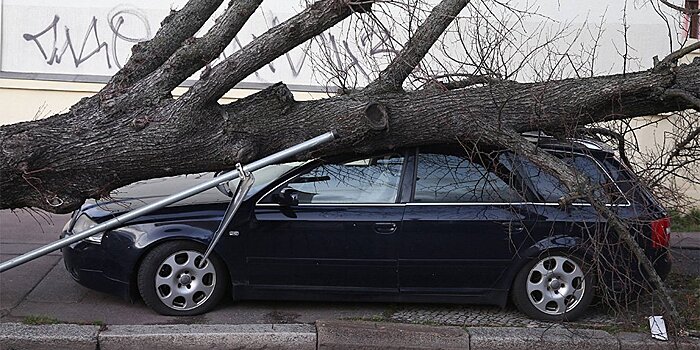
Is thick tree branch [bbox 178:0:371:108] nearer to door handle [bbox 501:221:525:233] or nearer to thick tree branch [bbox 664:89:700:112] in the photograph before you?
door handle [bbox 501:221:525:233]

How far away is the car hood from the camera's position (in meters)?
6.56

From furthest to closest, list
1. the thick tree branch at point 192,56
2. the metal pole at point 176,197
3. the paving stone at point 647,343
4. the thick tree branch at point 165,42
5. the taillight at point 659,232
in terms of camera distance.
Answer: the taillight at point 659,232 < the thick tree branch at point 165,42 < the paving stone at point 647,343 < the thick tree branch at point 192,56 < the metal pole at point 176,197

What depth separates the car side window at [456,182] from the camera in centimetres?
636

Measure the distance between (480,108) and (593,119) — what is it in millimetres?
768

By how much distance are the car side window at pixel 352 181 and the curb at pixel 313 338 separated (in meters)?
0.90

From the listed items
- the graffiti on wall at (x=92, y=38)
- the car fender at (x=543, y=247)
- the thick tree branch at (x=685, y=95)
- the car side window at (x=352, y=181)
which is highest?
the graffiti on wall at (x=92, y=38)

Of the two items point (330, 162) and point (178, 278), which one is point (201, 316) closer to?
point (178, 278)

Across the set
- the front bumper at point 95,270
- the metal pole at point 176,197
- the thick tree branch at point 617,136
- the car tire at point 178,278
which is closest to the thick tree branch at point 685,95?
the thick tree branch at point 617,136

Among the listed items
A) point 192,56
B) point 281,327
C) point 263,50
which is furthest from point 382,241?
point 192,56

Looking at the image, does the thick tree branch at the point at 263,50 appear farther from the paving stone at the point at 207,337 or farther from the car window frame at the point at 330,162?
the paving stone at the point at 207,337

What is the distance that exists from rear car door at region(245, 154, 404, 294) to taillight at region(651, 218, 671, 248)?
5.83 ft

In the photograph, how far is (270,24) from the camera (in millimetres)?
10883

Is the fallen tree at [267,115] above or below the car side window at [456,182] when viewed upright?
above

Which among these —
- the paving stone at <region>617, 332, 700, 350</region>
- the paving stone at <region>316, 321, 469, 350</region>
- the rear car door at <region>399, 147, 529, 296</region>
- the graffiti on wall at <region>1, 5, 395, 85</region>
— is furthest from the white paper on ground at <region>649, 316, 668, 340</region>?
the graffiti on wall at <region>1, 5, 395, 85</region>
